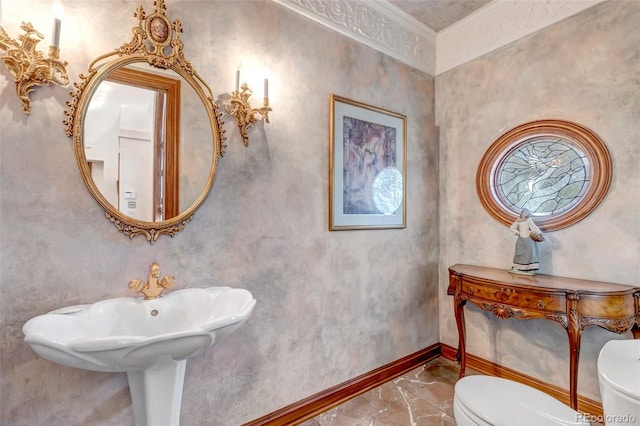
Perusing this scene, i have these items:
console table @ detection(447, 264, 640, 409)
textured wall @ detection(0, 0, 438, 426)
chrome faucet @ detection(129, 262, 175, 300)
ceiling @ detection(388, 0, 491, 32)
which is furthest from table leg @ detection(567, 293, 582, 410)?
ceiling @ detection(388, 0, 491, 32)

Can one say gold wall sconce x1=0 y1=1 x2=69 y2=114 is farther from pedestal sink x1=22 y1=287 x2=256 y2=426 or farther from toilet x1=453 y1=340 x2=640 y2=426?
toilet x1=453 y1=340 x2=640 y2=426

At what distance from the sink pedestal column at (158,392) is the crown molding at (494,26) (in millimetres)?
3037

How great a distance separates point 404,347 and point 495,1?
290cm

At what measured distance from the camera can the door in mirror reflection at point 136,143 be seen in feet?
4.30

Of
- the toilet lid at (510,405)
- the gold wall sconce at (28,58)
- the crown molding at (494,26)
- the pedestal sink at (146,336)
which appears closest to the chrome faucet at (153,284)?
the pedestal sink at (146,336)

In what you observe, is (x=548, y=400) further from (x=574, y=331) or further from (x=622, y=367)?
(x=574, y=331)

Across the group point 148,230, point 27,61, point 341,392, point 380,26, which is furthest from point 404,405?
point 380,26

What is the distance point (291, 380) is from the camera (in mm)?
1855

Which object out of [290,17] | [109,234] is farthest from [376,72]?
[109,234]

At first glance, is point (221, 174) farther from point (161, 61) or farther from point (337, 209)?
point (337, 209)

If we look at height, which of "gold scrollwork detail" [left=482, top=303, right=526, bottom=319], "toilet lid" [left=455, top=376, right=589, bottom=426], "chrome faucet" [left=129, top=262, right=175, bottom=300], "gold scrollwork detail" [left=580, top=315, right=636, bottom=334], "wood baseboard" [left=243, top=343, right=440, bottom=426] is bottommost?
"wood baseboard" [left=243, top=343, right=440, bottom=426]

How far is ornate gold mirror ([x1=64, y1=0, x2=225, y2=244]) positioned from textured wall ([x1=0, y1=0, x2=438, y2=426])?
0.18 ft

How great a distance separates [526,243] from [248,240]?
73.2 inches

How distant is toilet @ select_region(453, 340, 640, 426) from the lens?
998 mm
